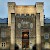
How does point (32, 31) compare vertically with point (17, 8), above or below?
below

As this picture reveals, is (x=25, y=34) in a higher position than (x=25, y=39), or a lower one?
higher

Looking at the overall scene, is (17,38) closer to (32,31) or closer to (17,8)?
(32,31)

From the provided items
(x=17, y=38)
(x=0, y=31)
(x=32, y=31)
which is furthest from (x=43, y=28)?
(x=0, y=31)

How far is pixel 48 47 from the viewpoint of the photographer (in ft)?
249

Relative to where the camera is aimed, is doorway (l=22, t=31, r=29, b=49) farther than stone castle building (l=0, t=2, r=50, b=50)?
Yes

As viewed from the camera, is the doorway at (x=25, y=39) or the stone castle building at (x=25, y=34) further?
the doorway at (x=25, y=39)

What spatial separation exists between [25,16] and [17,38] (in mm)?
7108

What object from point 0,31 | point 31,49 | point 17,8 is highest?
point 17,8

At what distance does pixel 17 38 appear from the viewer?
7588cm

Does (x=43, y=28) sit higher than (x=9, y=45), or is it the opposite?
(x=43, y=28)

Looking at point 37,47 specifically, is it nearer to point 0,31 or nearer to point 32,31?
point 32,31

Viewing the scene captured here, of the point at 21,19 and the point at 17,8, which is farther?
the point at 17,8

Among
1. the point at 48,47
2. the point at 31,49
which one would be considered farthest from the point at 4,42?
the point at 48,47

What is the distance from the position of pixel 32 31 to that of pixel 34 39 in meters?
2.48
